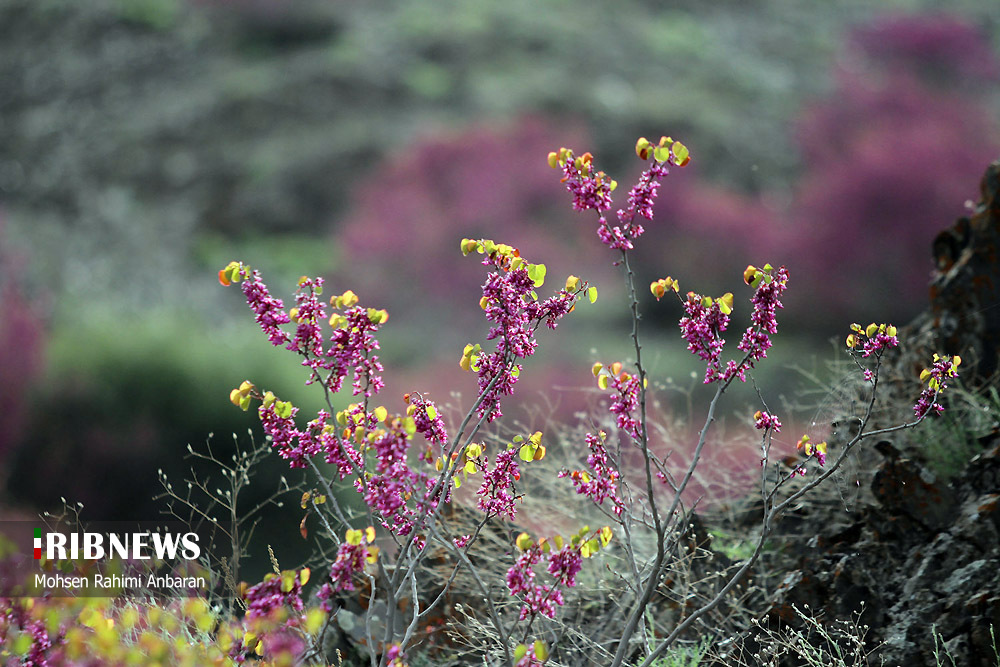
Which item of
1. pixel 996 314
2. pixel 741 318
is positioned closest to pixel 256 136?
pixel 741 318

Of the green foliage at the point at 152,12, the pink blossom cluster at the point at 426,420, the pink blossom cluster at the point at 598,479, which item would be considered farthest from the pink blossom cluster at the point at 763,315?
the green foliage at the point at 152,12

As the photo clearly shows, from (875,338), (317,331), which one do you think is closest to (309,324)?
(317,331)

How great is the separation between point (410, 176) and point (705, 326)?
776cm

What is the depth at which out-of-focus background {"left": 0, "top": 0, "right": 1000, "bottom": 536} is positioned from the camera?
4949mm

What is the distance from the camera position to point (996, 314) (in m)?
2.54

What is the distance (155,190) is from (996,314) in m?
10.7

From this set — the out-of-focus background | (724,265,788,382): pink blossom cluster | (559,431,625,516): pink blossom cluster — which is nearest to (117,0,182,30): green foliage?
the out-of-focus background

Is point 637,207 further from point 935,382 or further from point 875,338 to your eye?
point 935,382

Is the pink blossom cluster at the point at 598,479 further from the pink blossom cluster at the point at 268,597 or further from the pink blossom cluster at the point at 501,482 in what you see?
Result: the pink blossom cluster at the point at 268,597

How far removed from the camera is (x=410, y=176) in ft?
29.5

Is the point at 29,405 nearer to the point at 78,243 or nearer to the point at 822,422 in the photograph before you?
the point at 822,422

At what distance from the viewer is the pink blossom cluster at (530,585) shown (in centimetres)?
136

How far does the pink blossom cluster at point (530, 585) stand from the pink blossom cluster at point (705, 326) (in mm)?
466

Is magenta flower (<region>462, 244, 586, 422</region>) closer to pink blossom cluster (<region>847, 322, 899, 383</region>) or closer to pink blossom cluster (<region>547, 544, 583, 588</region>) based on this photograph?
pink blossom cluster (<region>547, 544, 583, 588</region>)
